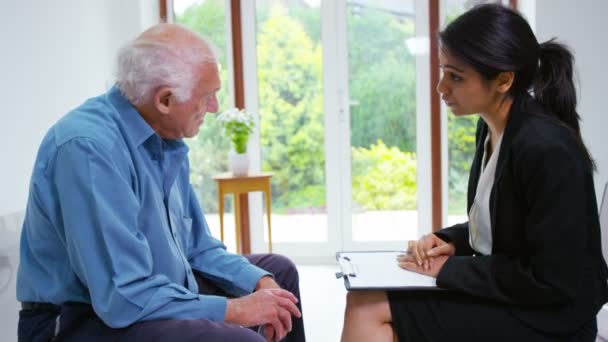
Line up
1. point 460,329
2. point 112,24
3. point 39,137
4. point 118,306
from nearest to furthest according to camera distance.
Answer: point 118,306, point 460,329, point 39,137, point 112,24

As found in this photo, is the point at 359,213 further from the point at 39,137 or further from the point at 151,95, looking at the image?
the point at 151,95

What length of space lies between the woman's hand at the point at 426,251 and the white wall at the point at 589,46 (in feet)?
6.81

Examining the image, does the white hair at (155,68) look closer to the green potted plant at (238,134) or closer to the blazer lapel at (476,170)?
the blazer lapel at (476,170)

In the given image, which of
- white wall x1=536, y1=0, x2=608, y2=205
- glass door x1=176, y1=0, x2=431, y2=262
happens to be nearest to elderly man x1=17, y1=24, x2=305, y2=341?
glass door x1=176, y1=0, x2=431, y2=262

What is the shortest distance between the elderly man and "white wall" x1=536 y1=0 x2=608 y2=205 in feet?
8.29

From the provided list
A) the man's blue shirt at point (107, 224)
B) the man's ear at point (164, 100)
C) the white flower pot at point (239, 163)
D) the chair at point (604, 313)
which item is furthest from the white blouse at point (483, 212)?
the white flower pot at point (239, 163)

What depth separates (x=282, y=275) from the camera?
1.46 meters

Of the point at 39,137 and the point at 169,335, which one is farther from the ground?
the point at 39,137

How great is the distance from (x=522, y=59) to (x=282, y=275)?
794 mm

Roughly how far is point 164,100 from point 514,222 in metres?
0.81

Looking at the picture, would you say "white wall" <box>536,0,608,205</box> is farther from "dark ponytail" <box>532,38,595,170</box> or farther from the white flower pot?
"dark ponytail" <box>532,38,595,170</box>

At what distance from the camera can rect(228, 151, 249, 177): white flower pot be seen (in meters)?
3.26

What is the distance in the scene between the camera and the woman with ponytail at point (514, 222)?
1.09m

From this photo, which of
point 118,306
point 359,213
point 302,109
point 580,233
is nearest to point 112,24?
point 302,109
